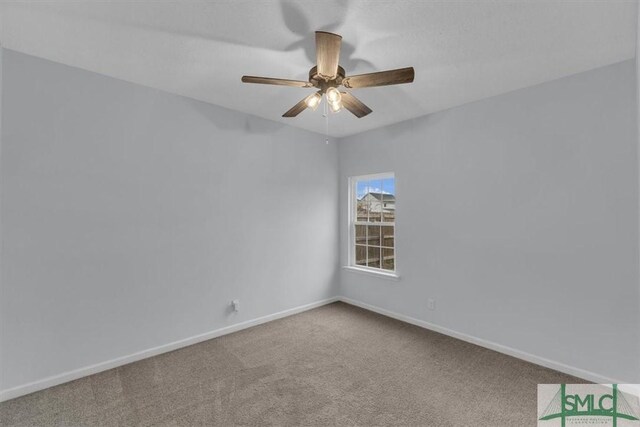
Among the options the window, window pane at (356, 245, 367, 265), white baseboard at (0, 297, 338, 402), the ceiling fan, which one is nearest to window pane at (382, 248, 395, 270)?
the window

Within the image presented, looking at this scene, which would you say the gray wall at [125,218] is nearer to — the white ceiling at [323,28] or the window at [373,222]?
the white ceiling at [323,28]

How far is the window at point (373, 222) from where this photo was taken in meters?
4.06

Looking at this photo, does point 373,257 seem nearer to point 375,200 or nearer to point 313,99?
point 375,200

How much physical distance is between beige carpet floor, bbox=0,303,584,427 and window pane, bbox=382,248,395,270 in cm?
106

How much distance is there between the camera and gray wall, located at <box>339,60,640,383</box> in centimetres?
232

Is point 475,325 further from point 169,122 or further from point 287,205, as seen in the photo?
point 169,122

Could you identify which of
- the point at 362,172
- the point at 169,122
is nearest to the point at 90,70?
the point at 169,122

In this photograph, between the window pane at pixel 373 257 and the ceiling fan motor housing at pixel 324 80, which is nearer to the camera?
the ceiling fan motor housing at pixel 324 80

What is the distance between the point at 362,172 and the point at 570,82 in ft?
7.81

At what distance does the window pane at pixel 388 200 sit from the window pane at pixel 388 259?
437 mm

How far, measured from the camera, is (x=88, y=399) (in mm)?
2184

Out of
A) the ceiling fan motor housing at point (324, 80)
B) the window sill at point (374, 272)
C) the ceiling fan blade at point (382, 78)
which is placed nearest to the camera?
the ceiling fan blade at point (382, 78)

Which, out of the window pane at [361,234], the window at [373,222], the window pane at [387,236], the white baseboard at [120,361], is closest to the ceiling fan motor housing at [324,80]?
the window at [373,222]

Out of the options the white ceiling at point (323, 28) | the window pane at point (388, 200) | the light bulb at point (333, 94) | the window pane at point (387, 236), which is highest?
the white ceiling at point (323, 28)
